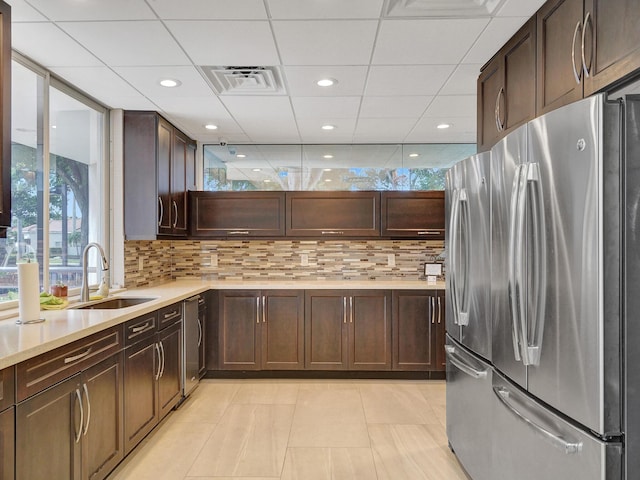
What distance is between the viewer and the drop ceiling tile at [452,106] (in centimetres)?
329

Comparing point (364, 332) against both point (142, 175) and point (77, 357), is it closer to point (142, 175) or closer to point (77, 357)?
point (142, 175)

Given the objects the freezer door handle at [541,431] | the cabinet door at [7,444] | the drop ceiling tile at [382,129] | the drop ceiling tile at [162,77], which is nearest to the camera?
the freezer door handle at [541,431]

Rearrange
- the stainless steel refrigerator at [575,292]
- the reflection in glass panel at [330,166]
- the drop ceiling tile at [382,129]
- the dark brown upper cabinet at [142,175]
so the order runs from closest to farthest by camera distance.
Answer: the stainless steel refrigerator at [575,292], the dark brown upper cabinet at [142,175], the drop ceiling tile at [382,129], the reflection in glass panel at [330,166]

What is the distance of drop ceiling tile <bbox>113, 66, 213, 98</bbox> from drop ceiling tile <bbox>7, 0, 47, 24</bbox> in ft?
2.03

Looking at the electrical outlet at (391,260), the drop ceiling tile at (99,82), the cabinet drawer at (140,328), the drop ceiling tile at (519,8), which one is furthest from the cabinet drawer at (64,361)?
the electrical outlet at (391,260)

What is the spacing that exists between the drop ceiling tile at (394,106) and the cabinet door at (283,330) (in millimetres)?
1782

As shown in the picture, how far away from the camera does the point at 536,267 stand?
1569 mm

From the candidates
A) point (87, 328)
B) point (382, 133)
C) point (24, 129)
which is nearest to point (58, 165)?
point (24, 129)

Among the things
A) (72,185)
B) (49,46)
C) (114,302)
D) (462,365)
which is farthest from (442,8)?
(114,302)

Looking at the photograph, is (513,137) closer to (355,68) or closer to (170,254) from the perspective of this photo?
(355,68)

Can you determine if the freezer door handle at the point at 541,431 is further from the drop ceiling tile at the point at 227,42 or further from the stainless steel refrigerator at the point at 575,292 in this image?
the drop ceiling tile at the point at 227,42

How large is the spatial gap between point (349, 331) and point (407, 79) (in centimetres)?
A: 234

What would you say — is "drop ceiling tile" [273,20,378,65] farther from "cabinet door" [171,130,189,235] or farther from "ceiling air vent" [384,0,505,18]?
"cabinet door" [171,130,189,235]

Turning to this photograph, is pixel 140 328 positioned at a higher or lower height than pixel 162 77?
lower
